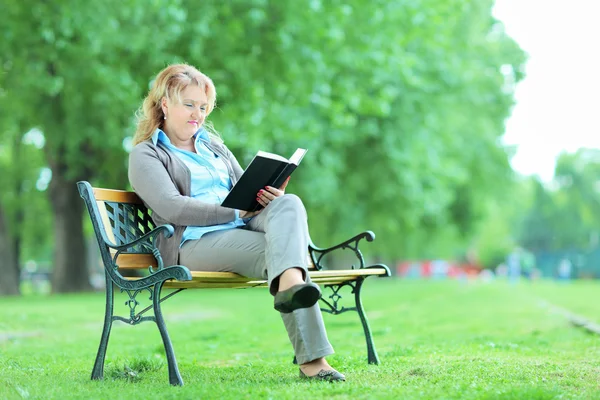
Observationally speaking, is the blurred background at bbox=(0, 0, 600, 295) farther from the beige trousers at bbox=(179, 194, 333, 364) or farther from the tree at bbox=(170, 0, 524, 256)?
the beige trousers at bbox=(179, 194, 333, 364)

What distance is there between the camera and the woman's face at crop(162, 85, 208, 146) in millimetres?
5109

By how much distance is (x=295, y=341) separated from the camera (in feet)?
14.6

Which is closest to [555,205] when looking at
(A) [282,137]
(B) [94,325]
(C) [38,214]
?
(C) [38,214]

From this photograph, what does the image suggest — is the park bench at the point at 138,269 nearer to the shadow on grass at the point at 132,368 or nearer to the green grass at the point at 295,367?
the shadow on grass at the point at 132,368

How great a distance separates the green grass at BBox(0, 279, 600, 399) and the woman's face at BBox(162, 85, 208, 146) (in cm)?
138

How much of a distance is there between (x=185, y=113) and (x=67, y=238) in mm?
17076

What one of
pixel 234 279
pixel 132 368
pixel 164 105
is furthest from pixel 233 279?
pixel 164 105

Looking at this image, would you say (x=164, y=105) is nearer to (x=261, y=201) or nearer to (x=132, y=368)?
(x=261, y=201)

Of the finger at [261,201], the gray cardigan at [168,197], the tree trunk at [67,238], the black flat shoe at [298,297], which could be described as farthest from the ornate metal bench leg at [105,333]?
the tree trunk at [67,238]

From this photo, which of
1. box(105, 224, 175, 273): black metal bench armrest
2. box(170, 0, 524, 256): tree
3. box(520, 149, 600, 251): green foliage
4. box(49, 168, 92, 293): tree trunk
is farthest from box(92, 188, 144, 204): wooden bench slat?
box(520, 149, 600, 251): green foliage

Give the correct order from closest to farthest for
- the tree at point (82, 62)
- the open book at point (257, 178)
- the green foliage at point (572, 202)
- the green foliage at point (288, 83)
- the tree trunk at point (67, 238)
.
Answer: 1. the open book at point (257, 178)
2. the tree at point (82, 62)
3. the green foliage at point (288, 83)
4. the tree trunk at point (67, 238)
5. the green foliage at point (572, 202)

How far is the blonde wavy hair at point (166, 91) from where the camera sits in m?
5.10

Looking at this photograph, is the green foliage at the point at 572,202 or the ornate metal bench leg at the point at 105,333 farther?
the green foliage at the point at 572,202

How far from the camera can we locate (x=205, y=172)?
16.9ft
